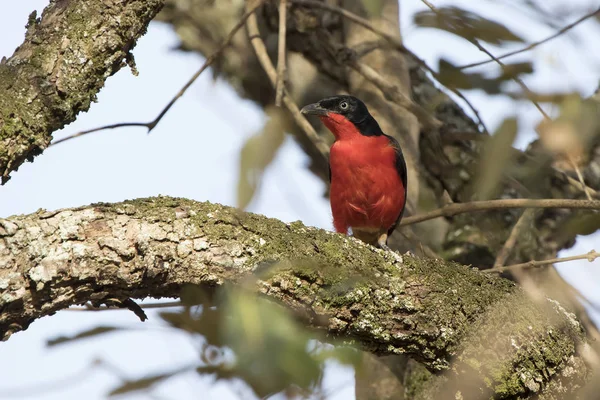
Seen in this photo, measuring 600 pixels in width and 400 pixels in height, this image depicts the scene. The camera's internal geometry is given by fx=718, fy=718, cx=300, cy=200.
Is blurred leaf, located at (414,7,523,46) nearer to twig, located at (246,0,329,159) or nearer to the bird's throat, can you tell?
twig, located at (246,0,329,159)

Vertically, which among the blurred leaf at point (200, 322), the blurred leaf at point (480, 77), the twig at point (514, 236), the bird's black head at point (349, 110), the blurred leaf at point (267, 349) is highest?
the blurred leaf at point (480, 77)

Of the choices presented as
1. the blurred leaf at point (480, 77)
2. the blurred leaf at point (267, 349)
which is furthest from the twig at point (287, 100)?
the blurred leaf at point (267, 349)

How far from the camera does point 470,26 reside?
1922 mm

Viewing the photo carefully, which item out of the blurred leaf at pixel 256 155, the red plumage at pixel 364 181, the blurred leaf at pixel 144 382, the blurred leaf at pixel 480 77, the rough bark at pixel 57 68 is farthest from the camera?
the red plumage at pixel 364 181

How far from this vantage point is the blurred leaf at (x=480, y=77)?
2242 mm

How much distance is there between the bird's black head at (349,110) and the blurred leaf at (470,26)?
390 centimetres

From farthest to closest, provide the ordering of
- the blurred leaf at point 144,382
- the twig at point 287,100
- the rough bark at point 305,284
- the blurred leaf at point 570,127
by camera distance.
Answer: the twig at point 287,100 < the rough bark at point 305,284 < the blurred leaf at point 570,127 < the blurred leaf at point 144,382

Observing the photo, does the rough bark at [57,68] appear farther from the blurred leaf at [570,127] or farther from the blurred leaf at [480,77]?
the blurred leaf at [570,127]

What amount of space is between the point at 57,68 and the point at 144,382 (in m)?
2.03

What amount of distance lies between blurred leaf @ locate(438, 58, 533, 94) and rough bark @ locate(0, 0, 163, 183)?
1588 mm

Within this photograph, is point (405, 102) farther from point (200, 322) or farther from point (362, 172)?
point (200, 322)

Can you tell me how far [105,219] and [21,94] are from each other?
0.69 meters

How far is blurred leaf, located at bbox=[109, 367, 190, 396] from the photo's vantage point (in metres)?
1.51

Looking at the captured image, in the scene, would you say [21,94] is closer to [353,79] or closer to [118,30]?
[118,30]
